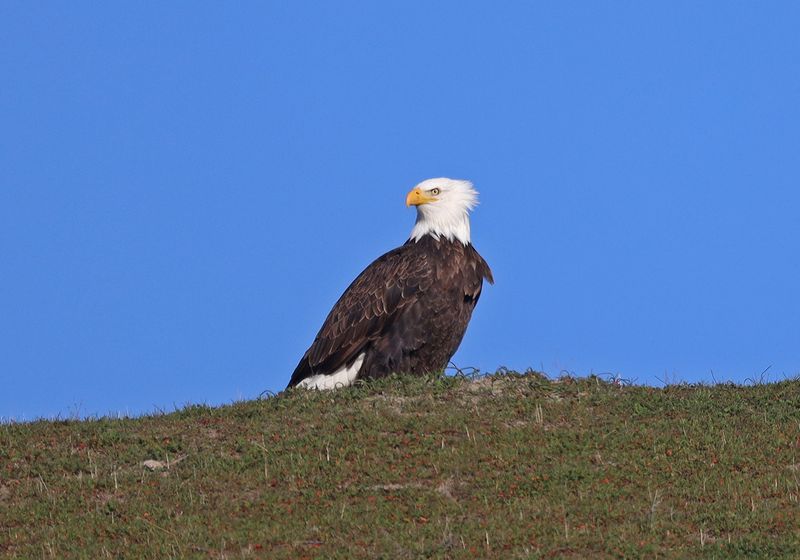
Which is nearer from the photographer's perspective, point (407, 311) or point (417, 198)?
point (407, 311)

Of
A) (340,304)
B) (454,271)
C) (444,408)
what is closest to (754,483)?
(444,408)

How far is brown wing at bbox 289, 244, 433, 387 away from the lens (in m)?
18.2

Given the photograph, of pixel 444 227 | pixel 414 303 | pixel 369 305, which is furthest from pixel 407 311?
pixel 444 227

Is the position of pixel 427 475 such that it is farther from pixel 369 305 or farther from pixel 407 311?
pixel 369 305

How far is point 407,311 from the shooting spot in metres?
18.2

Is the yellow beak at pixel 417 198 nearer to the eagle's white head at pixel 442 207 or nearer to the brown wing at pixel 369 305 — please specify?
the eagle's white head at pixel 442 207

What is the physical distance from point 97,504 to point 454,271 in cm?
664

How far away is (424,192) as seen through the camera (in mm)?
19016

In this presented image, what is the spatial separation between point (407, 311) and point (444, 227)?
5.06ft

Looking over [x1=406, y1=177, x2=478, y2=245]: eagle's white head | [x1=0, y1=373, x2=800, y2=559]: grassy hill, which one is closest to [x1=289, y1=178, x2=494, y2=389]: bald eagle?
[x1=406, y1=177, x2=478, y2=245]: eagle's white head

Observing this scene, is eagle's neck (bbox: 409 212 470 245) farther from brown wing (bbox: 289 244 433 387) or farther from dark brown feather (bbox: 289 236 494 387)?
brown wing (bbox: 289 244 433 387)

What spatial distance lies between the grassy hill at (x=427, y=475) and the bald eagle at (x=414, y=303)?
0.84m

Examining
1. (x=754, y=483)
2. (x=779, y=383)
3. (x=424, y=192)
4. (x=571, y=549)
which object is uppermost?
(x=424, y=192)

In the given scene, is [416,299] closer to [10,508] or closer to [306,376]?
[306,376]
